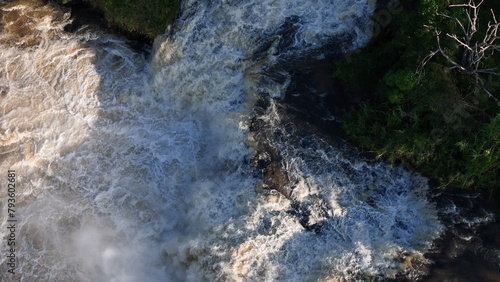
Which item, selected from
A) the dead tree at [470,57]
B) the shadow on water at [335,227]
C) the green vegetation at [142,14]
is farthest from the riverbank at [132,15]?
the dead tree at [470,57]

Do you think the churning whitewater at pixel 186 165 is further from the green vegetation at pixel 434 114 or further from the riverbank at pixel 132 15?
the green vegetation at pixel 434 114

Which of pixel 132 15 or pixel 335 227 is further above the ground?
pixel 132 15

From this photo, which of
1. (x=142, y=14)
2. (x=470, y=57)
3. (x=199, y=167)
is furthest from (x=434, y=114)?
(x=142, y=14)

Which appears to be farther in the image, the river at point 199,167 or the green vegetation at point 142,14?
the green vegetation at point 142,14

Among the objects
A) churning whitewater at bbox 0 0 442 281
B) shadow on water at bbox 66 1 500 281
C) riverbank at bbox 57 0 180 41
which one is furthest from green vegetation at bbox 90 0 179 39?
shadow on water at bbox 66 1 500 281

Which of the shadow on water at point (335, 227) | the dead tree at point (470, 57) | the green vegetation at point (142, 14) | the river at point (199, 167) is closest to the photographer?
the shadow on water at point (335, 227)

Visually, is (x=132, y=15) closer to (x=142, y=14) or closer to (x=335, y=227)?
(x=142, y=14)
